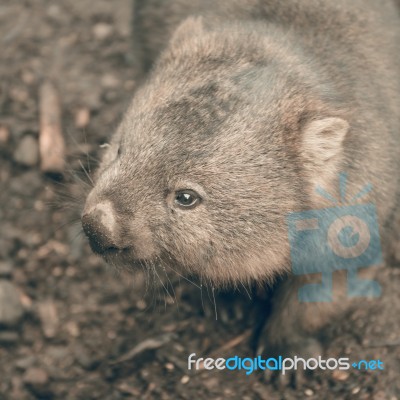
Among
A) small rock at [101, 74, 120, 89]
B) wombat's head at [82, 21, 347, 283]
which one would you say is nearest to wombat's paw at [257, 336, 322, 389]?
wombat's head at [82, 21, 347, 283]

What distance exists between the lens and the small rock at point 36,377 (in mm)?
3714

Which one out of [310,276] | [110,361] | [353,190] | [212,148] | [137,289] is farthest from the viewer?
[137,289]

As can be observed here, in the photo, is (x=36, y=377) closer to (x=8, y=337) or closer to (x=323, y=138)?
(x=8, y=337)

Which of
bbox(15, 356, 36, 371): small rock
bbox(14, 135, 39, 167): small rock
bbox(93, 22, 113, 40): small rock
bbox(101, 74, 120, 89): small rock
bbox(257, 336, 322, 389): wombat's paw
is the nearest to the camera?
bbox(257, 336, 322, 389): wombat's paw

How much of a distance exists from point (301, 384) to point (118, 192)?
1.46 m

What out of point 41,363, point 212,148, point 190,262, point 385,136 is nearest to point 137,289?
point 41,363

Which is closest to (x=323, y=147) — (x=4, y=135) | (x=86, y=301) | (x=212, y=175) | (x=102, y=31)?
(x=212, y=175)

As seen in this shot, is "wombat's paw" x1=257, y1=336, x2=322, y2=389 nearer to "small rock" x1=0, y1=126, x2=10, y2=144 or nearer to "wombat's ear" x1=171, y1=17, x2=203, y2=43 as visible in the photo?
"wombat's ear" x1=171, y1=17, x2=203, y2=43

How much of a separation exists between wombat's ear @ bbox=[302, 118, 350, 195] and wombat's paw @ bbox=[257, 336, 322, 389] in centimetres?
101

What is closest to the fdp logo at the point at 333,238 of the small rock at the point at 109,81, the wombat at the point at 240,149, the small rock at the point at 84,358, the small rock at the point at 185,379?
the wombat at the point at 240,149

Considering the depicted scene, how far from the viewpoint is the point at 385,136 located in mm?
3432

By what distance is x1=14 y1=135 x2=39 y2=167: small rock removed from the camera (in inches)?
176

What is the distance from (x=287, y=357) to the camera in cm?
373

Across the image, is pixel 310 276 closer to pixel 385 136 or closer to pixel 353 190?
pixel 353 190
